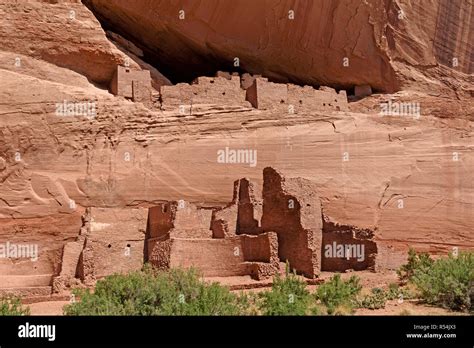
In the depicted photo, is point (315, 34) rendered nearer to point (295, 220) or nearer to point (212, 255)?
point (295, 220)

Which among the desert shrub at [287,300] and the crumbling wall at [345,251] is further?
the crumbling wall at [345,251]

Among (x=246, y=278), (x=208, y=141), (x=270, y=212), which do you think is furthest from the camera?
(x=208, y=141)

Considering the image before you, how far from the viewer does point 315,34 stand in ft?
69.7

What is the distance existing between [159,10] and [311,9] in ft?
14.0

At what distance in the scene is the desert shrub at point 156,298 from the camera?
9.91 m

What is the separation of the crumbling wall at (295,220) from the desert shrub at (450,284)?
8.77ft

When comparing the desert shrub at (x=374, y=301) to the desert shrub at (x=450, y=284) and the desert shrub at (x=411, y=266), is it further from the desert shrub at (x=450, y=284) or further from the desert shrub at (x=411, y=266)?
the desert shrub at (x=411, y=266)

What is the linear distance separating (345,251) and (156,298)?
607 cm

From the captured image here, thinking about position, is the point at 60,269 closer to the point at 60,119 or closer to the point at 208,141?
the point at 60,119

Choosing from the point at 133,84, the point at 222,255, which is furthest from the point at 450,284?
the point at 133,84

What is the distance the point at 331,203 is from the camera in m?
18.9

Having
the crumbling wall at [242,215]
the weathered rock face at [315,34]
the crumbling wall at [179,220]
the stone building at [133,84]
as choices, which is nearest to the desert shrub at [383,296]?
the crumbling wall at [242,215]

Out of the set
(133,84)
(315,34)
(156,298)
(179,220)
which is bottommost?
(156,298)
